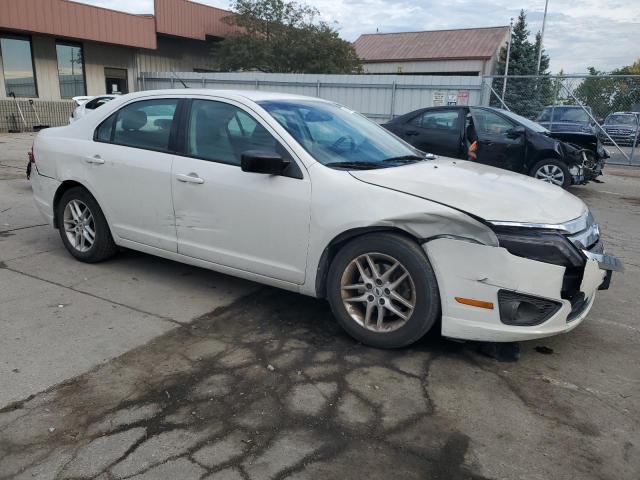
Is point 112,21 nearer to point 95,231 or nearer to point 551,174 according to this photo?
point 551,174

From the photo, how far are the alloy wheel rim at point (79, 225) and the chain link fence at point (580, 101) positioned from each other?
46.4 feet

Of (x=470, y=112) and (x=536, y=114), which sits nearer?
(x=470, y=112)

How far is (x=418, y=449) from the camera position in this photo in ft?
8.33

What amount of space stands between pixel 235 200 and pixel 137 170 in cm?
109

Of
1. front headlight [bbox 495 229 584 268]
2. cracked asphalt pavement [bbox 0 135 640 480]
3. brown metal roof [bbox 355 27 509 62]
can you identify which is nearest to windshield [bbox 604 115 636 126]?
cracked asphalt pavement [bbox 0 135 640 480]

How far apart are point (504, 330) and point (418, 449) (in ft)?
3.20

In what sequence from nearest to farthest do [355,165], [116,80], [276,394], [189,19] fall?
[276,394] < [355,165] < [116,80] < [189,19]

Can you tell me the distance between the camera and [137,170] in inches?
174

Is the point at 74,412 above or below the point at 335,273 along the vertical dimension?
below

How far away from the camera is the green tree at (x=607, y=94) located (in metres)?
16.8

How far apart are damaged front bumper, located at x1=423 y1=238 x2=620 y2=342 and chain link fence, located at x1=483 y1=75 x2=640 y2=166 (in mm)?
14000

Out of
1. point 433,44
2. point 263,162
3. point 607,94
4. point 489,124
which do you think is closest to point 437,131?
point 489,124

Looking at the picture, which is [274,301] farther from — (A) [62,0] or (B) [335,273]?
(A) [62,0]

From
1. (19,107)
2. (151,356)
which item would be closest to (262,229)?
(151,356)
